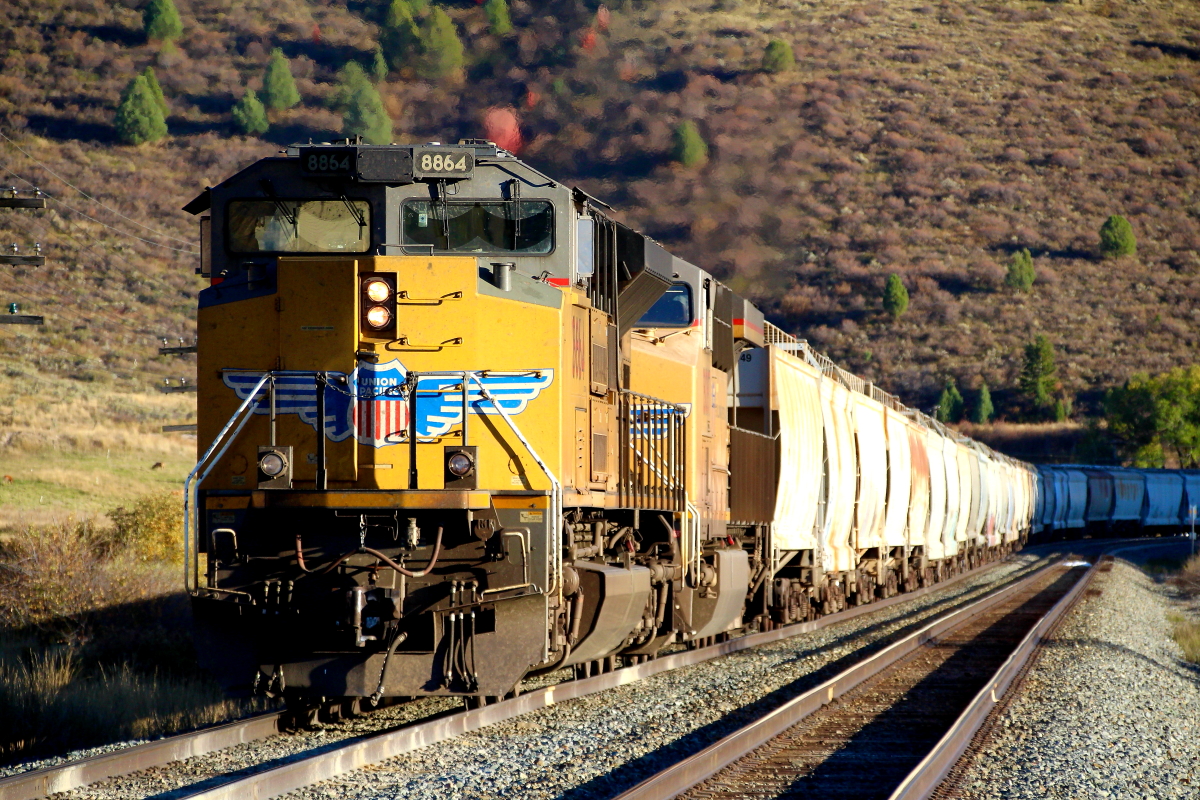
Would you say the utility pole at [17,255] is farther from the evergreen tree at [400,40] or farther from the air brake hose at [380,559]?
the evergreen tree at [400,40]

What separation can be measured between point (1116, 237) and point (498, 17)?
182ft

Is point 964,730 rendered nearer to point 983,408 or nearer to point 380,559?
point 380,559

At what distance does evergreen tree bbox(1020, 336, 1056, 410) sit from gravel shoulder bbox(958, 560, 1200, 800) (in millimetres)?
75636

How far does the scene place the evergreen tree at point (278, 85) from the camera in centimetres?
9900

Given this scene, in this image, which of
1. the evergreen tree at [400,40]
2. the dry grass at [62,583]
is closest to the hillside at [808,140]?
the evergreen tree at [400,40]

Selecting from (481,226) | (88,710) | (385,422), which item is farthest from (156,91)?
(385,422)

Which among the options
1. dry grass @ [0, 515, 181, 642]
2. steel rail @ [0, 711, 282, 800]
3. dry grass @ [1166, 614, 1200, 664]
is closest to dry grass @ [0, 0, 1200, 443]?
dry grass @ [1166, 614, 1200, 664]

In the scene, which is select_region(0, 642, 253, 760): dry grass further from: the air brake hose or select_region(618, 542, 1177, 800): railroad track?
select_region(618, 542, 1177, 800): railroad track

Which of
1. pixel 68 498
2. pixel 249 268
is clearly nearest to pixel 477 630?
pixel 249 268

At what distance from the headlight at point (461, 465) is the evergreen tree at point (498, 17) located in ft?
368

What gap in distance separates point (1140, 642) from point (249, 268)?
14.6 metres

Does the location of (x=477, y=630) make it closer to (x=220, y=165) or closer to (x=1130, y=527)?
(x=1130, y=527)

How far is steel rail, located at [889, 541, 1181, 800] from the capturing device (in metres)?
7.38

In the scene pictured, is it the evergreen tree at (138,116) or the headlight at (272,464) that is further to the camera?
the evergreen tree at (138,116)
